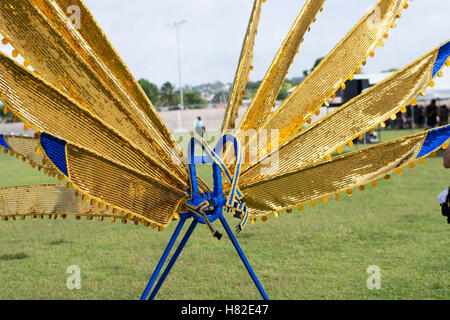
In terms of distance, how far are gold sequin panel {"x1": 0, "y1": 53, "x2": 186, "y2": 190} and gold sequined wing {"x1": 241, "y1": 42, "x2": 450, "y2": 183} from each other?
64 cm

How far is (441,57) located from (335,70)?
0.51m

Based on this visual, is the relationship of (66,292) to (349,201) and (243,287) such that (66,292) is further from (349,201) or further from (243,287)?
(349,201)

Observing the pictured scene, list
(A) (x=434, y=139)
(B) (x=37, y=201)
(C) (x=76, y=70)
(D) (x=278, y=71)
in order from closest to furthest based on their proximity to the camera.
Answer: (C) (x=76, y=70) < (A) (x=434, y=139) < (B) (x=37, y=201) < (D) (x=278, y=71)

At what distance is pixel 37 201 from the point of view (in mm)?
2475

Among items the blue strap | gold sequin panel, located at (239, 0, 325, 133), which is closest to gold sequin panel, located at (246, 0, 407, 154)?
gold sequin panel, located at (239, 0, 325, 133)

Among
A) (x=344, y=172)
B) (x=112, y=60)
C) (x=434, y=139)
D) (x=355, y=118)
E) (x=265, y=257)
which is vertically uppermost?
(x=112, y=60)

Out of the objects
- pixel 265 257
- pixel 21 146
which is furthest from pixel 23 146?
pixel 265 257

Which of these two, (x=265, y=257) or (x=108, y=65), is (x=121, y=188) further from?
(x=265, y=257)

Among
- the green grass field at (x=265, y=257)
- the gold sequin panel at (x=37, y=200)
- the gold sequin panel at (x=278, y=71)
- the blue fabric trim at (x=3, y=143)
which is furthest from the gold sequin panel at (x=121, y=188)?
the green grass field at (x=265, y=257)

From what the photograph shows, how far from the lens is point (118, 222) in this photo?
8.12 meters

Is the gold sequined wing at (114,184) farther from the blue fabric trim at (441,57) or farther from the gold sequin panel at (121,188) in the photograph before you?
the blue fabric trim at (441,57)

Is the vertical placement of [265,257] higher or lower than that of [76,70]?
lower

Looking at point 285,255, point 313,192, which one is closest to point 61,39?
point 313,192

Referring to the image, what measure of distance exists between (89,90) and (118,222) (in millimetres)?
6330
